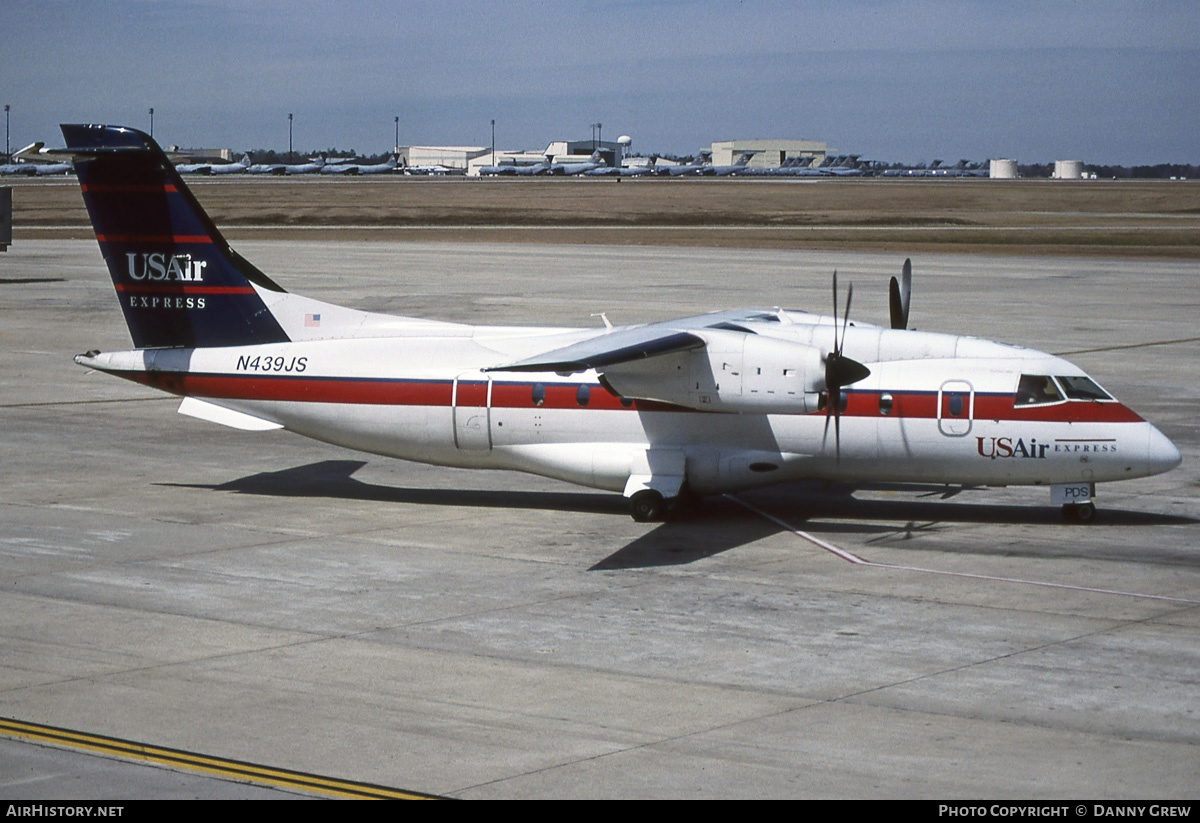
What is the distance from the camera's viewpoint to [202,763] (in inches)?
490

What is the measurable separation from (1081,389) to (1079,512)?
6.79 ft

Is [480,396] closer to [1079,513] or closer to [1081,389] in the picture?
[1081,389]

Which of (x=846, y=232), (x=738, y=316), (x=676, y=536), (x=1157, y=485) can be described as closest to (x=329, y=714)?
(x=676, y=536)

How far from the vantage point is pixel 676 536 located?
22.4 metres

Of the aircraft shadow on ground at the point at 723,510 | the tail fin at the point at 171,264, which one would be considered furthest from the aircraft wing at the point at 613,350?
the tail fin at the point at 171,264

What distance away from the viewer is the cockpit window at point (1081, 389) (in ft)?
72.9

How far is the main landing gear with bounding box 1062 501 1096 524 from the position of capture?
22828 mm

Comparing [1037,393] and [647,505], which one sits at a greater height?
[1037,393]

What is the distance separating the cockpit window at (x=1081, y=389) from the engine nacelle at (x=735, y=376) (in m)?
4.37

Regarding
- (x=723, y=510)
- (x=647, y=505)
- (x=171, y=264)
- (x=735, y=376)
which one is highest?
(x=171, y=264)

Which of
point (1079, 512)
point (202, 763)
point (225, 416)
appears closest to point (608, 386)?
point (225, 416)

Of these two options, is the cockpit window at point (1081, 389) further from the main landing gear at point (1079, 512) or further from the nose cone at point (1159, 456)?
the main landing gear at point (1079, 512)

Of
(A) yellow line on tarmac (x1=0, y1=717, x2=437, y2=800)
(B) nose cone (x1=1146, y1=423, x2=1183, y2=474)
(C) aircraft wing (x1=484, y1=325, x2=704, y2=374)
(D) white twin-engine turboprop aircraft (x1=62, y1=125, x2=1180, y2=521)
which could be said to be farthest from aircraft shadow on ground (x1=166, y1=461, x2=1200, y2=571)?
(A) yellow line on tarmac (x1=0, y1=717, x2=437, y2=800)
